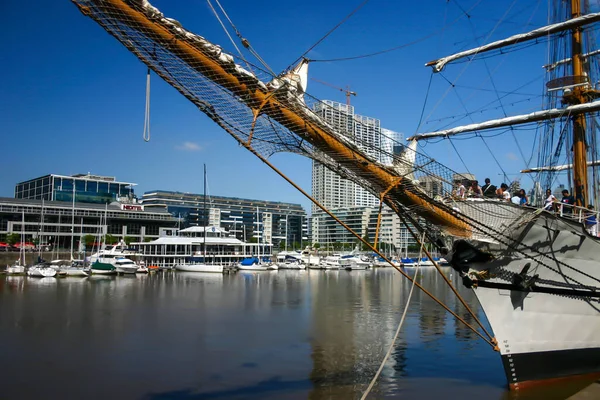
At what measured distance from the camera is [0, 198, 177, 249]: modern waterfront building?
8756cm

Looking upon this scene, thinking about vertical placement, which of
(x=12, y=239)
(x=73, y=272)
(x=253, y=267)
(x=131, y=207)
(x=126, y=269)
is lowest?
(x=253, y=267)

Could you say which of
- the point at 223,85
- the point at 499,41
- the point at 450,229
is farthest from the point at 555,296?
the point at 499,41

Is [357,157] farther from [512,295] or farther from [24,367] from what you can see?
[24,367]

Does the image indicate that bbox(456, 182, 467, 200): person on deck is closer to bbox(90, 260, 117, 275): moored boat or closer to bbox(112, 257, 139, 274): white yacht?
bbox(90, 260, 117, 275): moored boat

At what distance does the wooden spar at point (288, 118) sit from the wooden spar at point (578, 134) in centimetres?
743

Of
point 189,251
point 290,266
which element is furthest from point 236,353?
point 290,266

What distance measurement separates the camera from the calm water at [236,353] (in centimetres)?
1189

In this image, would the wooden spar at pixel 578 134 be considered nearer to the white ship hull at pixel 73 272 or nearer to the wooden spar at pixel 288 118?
the wooden spar at pixel 288 118

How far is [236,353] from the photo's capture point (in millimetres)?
15898

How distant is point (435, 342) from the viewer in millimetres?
17391

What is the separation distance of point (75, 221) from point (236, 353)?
3417 inches

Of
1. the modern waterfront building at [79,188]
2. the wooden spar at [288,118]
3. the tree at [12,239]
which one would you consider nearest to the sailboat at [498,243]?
the wooden spar at [288,118]

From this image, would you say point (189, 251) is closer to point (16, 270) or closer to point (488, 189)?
point (16, 270)

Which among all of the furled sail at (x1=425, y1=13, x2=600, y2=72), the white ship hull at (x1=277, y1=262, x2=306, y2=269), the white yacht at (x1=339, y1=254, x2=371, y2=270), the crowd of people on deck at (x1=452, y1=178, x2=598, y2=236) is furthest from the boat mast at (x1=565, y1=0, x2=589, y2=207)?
the white yacht at (x1=339, y1=254, x2=371, y2=270)
